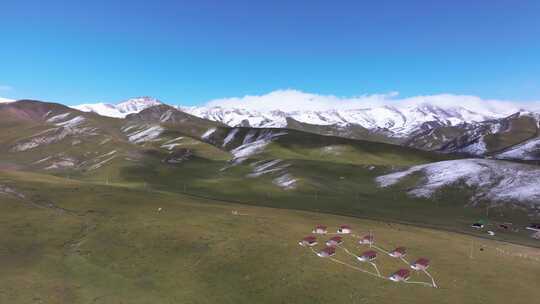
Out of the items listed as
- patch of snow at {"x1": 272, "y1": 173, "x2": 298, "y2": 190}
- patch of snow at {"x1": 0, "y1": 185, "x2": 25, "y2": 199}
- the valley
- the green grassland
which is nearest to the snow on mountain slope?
the valley

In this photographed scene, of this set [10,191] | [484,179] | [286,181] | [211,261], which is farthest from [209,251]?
[484,179]

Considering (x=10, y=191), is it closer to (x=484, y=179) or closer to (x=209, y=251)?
(x=209, y=251)

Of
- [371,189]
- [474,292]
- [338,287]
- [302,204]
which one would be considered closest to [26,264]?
[338,287]

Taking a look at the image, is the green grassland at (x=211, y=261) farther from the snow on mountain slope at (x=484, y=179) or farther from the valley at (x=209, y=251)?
the snow on mountain slope at (x=484, y=179)

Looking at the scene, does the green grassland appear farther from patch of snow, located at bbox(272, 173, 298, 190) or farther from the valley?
patch of snow, located at bbox(272, 173, 298, 190)

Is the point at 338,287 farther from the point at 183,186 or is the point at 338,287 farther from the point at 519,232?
the point at 183,186
